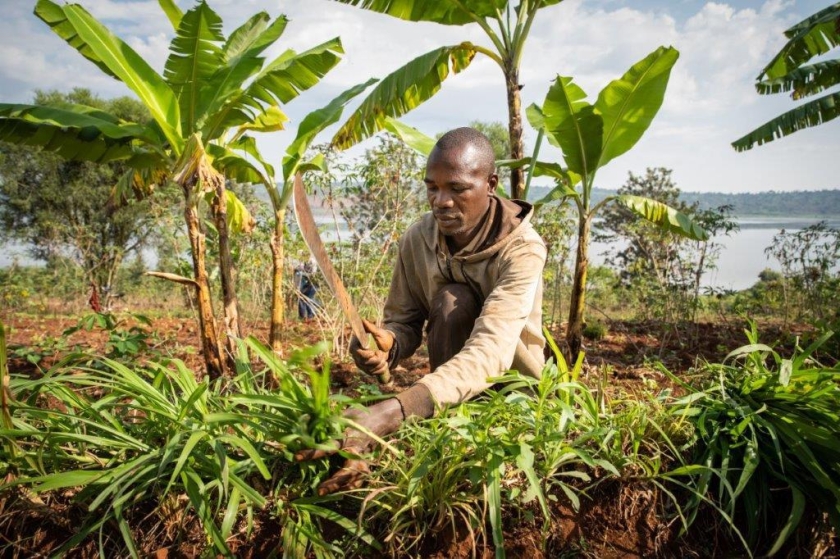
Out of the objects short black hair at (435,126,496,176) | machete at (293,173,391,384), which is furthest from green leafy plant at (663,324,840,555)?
short black hair at (435,126,496,176)

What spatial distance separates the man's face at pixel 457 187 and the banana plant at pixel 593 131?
6.85 feet

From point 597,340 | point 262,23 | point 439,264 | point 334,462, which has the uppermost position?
point 262,23

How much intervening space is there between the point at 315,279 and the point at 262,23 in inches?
120

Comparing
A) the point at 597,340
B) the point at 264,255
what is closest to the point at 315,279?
the point at 264,255

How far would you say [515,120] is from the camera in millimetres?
5059

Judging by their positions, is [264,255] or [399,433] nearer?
[399,433]

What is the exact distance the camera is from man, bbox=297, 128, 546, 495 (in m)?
1.86

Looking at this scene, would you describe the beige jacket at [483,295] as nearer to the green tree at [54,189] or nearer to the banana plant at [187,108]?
the banana plant at [187,108]

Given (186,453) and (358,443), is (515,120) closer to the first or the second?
(358,443)

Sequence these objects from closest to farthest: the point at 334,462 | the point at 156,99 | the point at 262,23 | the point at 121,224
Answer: the point at 334,462
the point at 156,99
the point at 262,23
the point at 121,224

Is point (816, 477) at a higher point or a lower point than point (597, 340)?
higher

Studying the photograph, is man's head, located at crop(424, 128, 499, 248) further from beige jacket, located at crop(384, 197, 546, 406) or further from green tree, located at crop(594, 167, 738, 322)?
green tree, located at crop(594, 167, 738, 322)

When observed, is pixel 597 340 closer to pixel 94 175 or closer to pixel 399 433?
pixel 399 433

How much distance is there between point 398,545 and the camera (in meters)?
1.41
